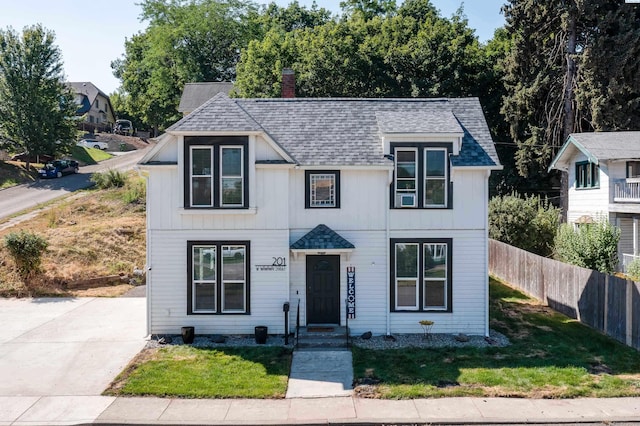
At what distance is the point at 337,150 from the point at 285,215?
8.82 ft

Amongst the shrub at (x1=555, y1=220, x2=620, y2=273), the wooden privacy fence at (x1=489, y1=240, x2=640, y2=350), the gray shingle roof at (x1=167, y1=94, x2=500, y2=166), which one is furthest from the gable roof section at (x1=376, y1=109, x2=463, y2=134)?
the shrub at (x1=555, y1=220, x2=620, y2=273)

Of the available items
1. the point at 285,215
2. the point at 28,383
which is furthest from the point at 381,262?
the point at 28,383

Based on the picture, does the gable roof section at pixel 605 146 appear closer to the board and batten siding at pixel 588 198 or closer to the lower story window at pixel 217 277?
the board and batten siding at pixel 588 198

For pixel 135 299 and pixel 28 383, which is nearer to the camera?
pixel 28 383

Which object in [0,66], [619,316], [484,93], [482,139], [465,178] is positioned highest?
[0,66]

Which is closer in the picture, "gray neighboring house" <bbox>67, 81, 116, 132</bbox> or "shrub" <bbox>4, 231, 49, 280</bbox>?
"shrub" <bbox>4, 231, 49, 280</bbox>

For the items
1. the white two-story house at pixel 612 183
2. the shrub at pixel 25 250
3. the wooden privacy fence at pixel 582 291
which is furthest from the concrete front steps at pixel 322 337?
the white two-story house at pixel 612 183

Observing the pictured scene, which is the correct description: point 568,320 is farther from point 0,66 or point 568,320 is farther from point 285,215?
point 0,66

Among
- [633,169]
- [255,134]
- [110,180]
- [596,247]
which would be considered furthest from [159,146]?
[110,180]

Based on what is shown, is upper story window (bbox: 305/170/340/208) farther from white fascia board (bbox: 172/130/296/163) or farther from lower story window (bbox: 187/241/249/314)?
lower story window (bbox: 187/241/249/314)

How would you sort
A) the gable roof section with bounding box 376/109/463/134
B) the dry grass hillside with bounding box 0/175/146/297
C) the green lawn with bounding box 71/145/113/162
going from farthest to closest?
the green lawn with bounding box 71/145/113/162 → the dry grass hillside with bounding box 0/175/146/297 → the gable roof section with bounding box 376/109/463/134

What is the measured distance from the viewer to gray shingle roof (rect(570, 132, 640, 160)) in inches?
984

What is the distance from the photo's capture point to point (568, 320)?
1762cm

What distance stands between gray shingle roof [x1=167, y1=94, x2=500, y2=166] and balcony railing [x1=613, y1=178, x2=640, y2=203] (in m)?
11.2
